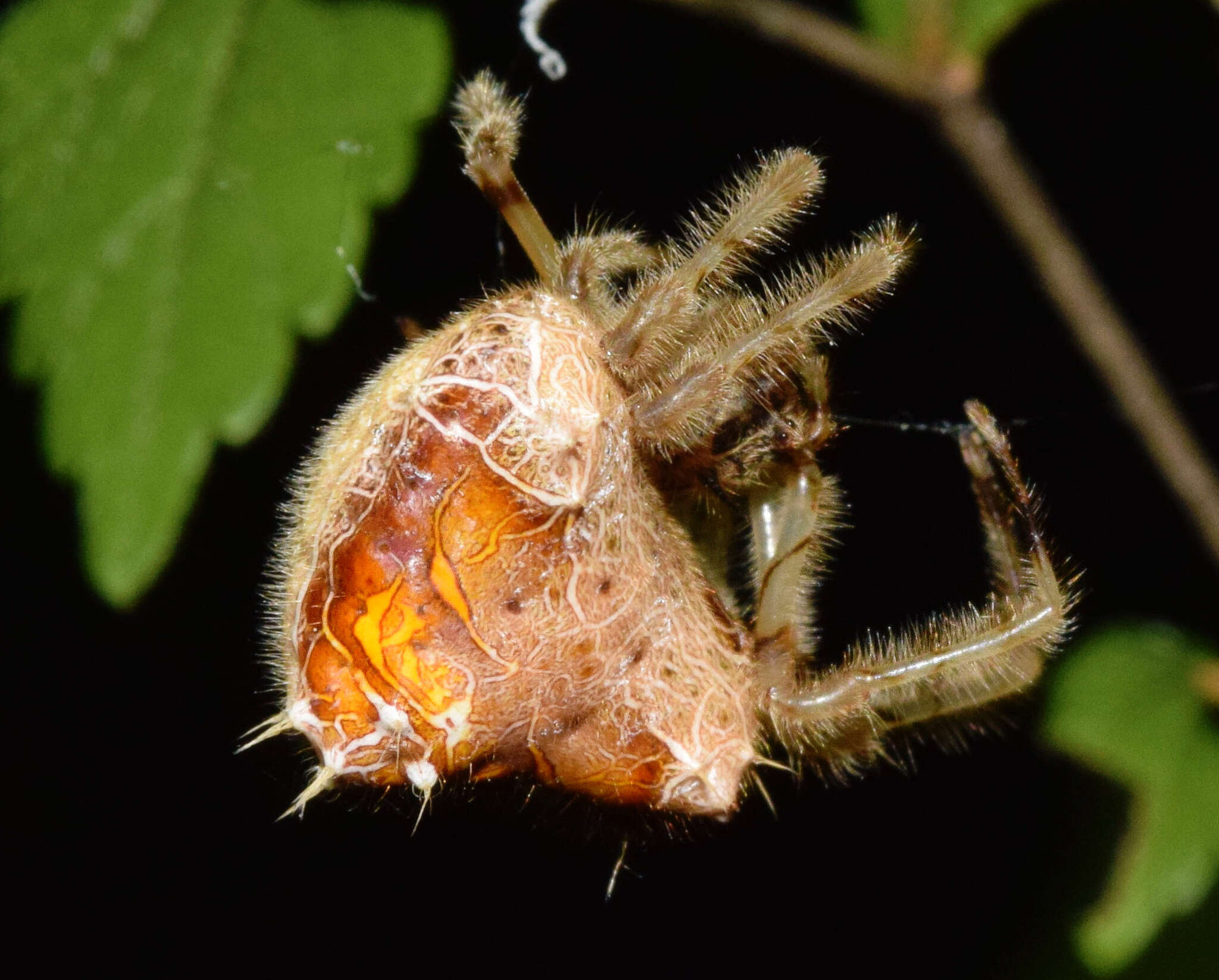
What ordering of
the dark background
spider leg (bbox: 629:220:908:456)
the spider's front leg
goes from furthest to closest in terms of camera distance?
the dark background → the spider's front leg → spider leg (bbox: 629:220:908:456)

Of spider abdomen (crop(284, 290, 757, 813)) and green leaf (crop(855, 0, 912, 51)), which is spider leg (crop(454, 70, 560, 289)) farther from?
green leaf (crop(855, 0, 912, 51))

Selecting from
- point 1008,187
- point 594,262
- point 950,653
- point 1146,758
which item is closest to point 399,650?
point 594,262

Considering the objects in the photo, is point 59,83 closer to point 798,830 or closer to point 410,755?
point 410,755

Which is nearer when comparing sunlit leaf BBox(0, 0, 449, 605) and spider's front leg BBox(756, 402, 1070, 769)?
sunlit leaf BBox(0, 0, 449, 605)

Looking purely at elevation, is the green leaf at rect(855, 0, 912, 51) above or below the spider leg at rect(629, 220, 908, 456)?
above

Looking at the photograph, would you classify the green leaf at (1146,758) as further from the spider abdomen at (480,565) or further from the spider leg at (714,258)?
the spider leg at (714,258)

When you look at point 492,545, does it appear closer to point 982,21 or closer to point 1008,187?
point 1008,187

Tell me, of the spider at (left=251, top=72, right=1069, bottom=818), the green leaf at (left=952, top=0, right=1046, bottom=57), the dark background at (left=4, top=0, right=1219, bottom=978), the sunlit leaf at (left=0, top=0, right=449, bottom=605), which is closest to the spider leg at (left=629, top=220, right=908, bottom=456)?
the spider at (left=251, top=72, right=1069, bottom=818)
